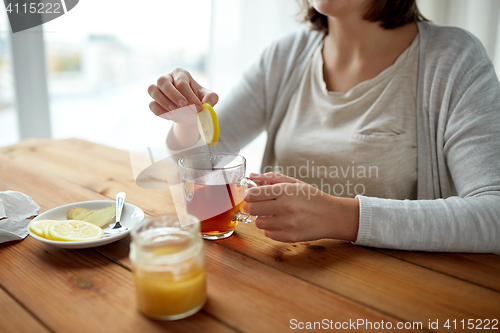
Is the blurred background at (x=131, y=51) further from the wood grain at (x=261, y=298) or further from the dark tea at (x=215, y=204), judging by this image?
the wood grain at (x=261, y=298)

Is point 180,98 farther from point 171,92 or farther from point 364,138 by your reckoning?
point 364,138

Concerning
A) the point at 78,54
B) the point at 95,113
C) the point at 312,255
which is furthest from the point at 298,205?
the point at 95,113

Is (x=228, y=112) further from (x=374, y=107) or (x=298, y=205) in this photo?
(x=298, y=205)

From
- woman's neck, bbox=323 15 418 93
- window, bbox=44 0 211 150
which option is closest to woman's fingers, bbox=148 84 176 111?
woman's neck, bbox=323 15 418 93

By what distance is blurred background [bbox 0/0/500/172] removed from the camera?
209cm

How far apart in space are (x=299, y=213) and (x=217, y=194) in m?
0.16

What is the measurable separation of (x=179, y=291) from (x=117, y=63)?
290 cm

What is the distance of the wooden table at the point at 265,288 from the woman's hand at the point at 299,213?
0.03 meters

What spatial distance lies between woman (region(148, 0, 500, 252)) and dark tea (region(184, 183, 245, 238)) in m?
0.04

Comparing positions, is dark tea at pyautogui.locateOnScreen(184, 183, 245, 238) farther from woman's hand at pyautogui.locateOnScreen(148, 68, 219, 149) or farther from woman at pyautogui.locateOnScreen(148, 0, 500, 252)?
woman's hand at pyautogui.locateOnScreen(148, 68, 219, 149)

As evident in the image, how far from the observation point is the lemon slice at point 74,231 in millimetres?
697

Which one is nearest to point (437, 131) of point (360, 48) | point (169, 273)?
point (360, 48)

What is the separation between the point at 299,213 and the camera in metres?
0.72

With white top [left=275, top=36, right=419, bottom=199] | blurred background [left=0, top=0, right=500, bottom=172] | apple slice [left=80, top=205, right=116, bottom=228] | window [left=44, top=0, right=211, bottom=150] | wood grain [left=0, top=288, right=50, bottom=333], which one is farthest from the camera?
window [left=44, top=0, right=211, bottom=150]
